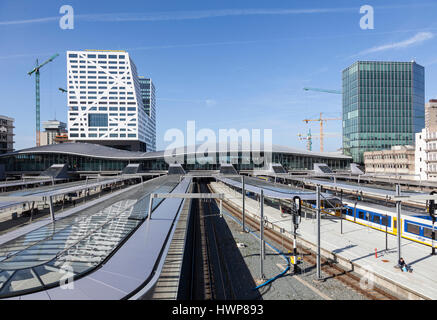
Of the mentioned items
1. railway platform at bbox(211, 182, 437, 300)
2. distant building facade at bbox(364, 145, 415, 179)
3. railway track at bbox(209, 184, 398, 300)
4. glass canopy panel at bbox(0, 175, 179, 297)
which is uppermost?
distant building facade at bbox(364, 145, 415, 179)

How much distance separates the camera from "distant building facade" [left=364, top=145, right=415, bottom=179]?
201 feet

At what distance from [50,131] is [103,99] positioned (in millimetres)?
96870

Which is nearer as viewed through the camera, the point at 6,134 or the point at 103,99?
the point at 6,134

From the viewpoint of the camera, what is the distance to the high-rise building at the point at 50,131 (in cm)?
17500

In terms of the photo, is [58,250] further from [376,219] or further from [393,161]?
[393,161]

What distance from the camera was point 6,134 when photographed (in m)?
92.4

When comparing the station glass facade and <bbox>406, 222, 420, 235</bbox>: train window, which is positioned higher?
the station glass facade

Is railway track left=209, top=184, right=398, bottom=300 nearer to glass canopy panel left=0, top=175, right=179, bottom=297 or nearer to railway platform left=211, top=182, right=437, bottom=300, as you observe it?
railway platform left=211, top=182, right=437, bottom=300

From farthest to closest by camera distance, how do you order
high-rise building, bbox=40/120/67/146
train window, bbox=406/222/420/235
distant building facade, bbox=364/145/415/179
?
high-rise building, bbox=40/120/67/146 < distant building facade, bbox=364/145/415/179 < train window, bbox=406/222/420/235

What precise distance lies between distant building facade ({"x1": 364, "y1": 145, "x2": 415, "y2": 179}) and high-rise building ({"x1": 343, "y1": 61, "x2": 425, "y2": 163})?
5737 mm

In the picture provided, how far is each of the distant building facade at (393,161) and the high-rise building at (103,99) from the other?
89.3 metres

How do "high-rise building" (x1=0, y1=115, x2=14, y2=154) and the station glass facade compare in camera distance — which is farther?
"high-rise building" (x1=0, y1=115, x2=14, y2=154)

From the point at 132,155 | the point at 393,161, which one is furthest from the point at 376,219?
the point at 132,155

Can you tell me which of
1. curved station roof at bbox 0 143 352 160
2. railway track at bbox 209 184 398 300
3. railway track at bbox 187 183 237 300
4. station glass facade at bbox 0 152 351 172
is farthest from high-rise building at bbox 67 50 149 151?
railway track at bbox 209 184 398 300
